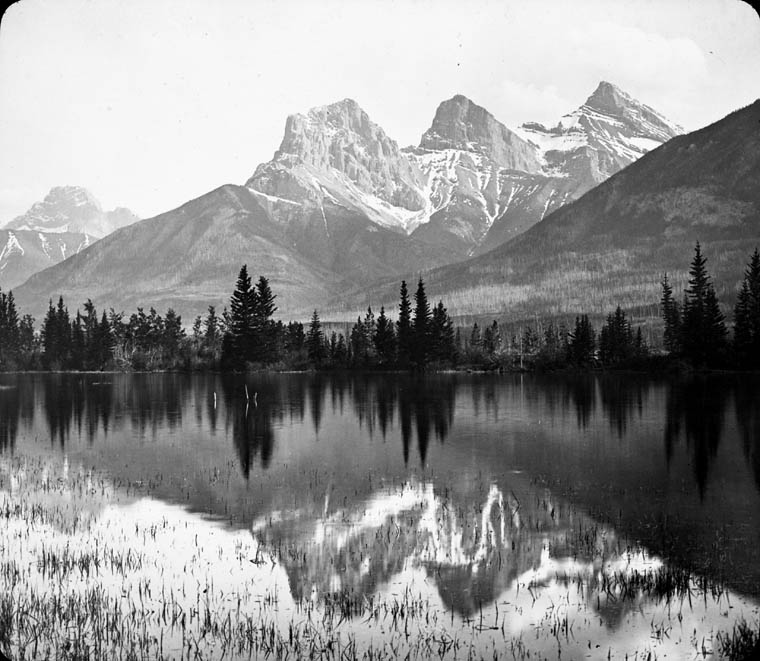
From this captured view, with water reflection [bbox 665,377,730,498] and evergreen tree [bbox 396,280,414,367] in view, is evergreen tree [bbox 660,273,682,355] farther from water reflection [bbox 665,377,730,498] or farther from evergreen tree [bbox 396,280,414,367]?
evergreen tree [bbox 396,280,414,367]

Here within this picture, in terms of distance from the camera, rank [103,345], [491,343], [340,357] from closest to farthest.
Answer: [340,357]
[491,343]
[103,345]

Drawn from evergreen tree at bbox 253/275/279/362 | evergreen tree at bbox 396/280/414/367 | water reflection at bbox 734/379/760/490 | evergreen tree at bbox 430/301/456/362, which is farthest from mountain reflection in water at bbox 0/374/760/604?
evergreen tree at bbox 253/275/279/362

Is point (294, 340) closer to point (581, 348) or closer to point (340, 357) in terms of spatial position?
point (340, 357)

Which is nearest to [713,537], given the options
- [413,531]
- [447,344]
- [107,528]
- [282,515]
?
[413,531]

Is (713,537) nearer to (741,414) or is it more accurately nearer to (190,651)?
(190,651)

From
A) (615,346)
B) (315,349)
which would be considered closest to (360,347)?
(315,349)

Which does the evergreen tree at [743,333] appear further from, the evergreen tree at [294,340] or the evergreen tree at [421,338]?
the evergreen tree at [294,340]
